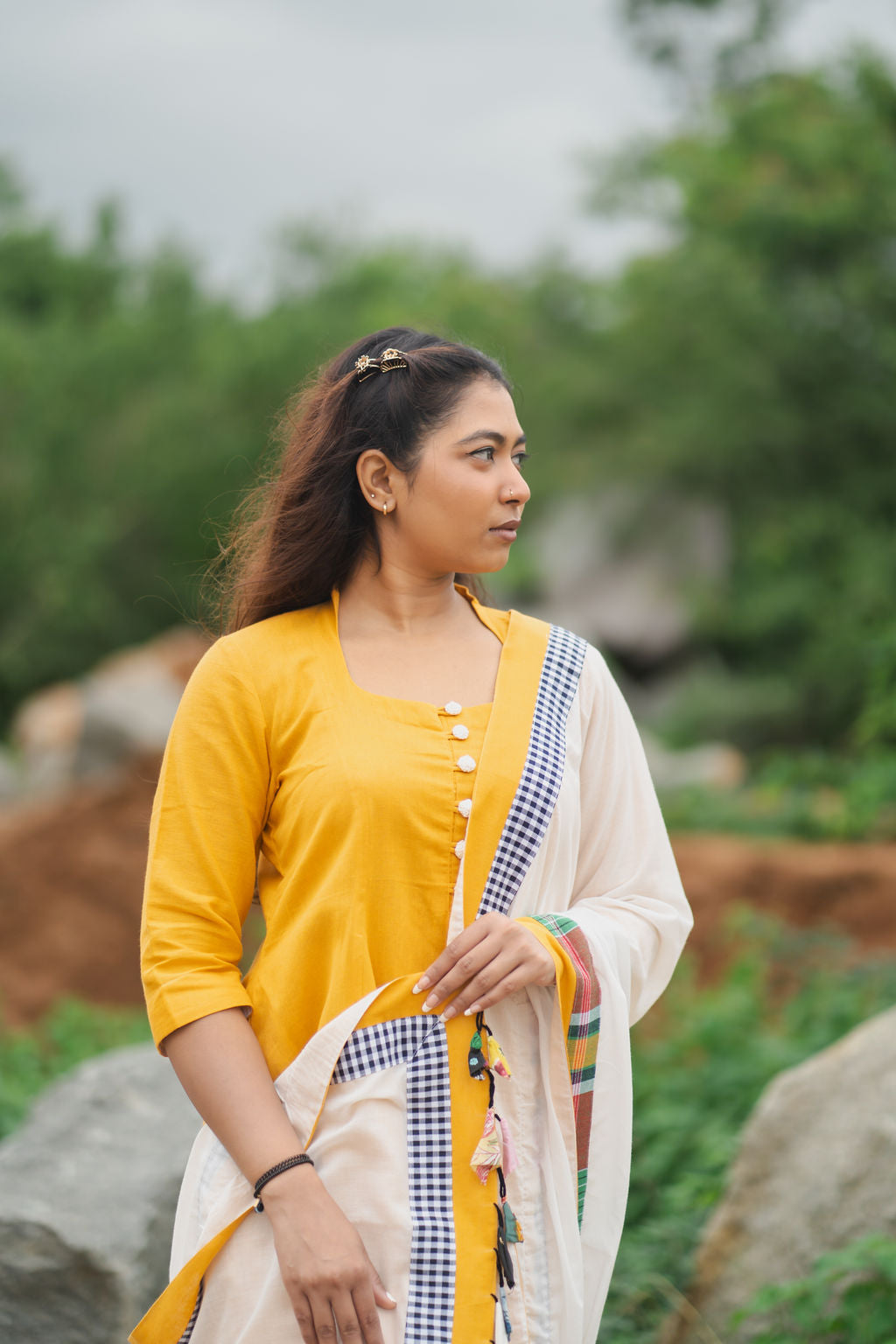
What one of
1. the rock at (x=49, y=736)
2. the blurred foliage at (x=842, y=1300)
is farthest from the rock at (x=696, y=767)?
the blurred foliage at (x=842, y=1300)

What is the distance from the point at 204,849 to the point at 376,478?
1.74 feet

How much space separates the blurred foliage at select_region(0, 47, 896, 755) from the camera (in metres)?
12.0

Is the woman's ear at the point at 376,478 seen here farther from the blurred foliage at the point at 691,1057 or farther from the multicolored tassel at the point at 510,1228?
the blurred foliage at the point at 691,1057

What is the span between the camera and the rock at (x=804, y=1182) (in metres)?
2.69

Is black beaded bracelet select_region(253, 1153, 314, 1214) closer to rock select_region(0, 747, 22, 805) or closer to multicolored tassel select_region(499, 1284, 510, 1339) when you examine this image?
multicolored tassel select_region(499, 1284, 510, 1339)

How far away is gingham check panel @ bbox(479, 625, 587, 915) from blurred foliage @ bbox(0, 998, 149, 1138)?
291 centimetres

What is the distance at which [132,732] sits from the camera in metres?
9.41

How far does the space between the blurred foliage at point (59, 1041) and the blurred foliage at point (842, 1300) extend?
240 cm

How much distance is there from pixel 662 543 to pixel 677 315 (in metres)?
2.23

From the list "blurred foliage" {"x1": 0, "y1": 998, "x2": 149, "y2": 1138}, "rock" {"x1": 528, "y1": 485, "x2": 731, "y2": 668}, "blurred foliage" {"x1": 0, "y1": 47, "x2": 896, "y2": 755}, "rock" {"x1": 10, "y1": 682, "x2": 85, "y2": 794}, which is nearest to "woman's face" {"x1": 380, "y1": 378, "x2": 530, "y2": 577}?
"blurred foliage" {"x1": 0, "y1": 998, "x2": 149, "y2": 1138}

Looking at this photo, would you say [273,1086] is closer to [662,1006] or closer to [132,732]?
[662,1006]

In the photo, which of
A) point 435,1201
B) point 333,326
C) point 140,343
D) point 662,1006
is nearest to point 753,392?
point 333,326

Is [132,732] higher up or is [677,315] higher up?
[677,315]

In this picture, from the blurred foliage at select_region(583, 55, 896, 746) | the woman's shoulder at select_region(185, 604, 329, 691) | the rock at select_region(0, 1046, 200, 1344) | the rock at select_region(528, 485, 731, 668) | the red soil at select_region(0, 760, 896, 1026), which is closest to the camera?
the woman's shoulder at select_region(185, 604, 329, 691)
